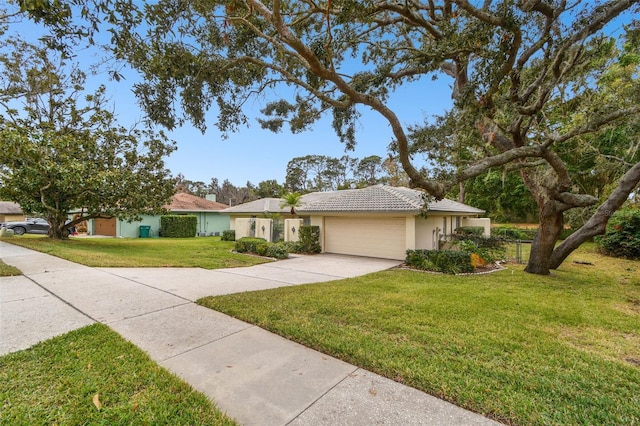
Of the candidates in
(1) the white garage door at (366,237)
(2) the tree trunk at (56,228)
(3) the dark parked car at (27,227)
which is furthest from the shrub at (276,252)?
(3) the dark parked car at (27,227)

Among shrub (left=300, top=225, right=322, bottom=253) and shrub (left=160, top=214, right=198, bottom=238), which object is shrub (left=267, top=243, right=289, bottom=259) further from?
shrub (left=160, top=214, right=198, bottom=238)

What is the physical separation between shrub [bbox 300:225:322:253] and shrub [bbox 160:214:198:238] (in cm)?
1331

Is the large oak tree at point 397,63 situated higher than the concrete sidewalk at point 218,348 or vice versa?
the large oak tree at point 397,63

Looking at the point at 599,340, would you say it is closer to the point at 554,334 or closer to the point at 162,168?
the point at 554,334

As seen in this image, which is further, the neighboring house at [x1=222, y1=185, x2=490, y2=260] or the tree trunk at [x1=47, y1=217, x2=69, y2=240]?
the tree trunk at [x1=47, y1=217, x2=69, y2=240]

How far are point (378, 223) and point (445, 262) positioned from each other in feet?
13.5

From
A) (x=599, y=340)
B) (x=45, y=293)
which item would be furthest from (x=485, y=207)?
(x=45, y=293)

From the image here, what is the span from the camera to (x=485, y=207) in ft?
95.9

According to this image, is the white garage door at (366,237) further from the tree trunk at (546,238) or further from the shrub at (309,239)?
the tree trunk at (546,238)

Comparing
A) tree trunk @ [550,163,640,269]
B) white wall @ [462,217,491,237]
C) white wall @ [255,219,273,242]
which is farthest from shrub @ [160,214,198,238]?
tree trunk @ [550,163,640,269]

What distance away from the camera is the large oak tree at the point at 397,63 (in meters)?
5.12

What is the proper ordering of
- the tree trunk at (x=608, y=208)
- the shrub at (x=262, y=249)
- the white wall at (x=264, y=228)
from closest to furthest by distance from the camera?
the tree trunk at (x=608, y=208) < the shrub at (x=262, y=249) < the white wall at (x=264, y=228)

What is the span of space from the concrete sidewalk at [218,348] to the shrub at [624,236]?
652 inches

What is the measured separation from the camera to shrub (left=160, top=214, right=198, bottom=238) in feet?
75.6
